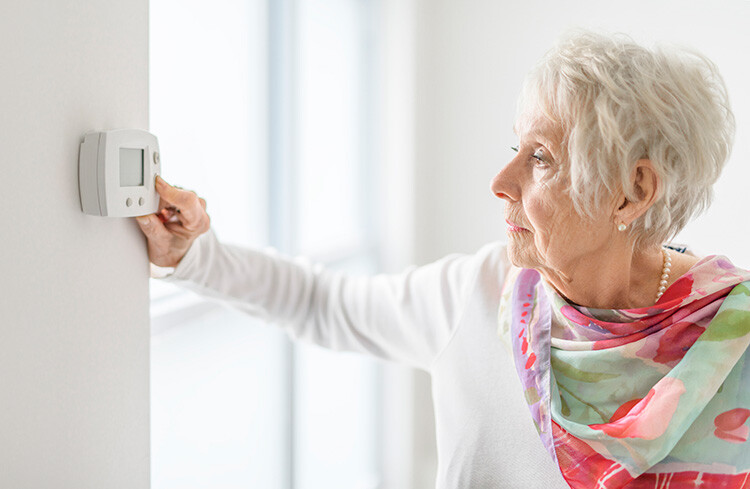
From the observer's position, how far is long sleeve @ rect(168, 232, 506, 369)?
1370 mm

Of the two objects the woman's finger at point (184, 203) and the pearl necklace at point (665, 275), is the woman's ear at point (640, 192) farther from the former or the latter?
the woman's finger at point (184, 203)

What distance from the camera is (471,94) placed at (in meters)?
2.48

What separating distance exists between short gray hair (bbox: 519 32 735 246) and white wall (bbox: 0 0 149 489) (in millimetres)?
660

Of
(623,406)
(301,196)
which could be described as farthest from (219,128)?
(623,406)

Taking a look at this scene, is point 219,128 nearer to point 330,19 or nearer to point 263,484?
point 330,19

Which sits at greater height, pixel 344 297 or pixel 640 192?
pixel 640 192

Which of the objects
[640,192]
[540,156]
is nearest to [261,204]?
[540,156]

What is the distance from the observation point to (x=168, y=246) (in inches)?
44.3

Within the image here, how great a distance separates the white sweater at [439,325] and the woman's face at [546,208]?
23cm

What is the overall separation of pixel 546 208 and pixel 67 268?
72 cm

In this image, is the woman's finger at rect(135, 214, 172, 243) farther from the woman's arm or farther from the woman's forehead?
the woman's forehead

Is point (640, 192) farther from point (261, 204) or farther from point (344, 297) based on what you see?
point (261, 204)

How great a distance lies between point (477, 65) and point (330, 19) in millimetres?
580

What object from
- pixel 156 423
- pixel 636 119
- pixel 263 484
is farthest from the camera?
pixel 263 484
